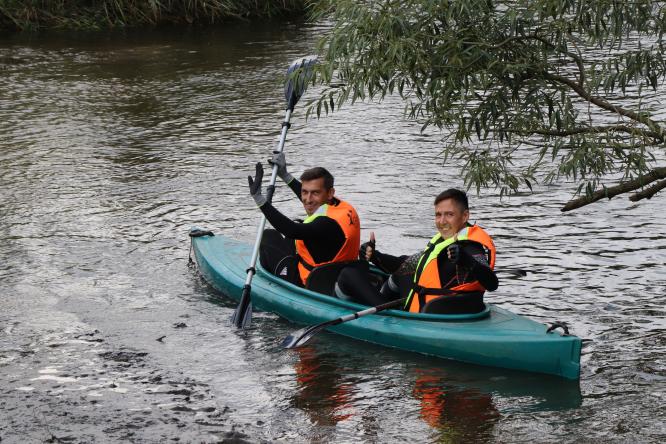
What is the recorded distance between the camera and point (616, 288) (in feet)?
26.3

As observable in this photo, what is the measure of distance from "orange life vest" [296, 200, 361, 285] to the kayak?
0.23 meters

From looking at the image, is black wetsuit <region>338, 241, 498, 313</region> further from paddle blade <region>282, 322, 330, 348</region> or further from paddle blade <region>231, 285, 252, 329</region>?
paddle blade <region>231, 285, 252, 329</region>

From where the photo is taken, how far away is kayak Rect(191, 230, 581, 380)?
646 centimetres

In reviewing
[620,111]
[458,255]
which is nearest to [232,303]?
[458,255]

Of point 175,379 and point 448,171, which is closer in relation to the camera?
point 175,379

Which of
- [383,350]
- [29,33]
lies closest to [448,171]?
[383,350]

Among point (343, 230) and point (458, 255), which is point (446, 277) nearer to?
point (458, 255)

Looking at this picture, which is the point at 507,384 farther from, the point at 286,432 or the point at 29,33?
the point at 29,33

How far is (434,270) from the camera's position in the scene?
22.1 feet

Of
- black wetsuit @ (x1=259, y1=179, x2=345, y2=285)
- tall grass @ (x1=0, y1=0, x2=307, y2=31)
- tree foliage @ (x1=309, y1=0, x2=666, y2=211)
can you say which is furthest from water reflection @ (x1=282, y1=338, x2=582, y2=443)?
tall grass @ (x1=0, y1=0, x2=307, y2=31)

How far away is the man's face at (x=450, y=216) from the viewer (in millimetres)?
6621

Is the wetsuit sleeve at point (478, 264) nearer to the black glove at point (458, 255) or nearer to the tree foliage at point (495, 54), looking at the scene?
the black glove at point (458, 255)

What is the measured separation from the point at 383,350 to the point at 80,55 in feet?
44.0

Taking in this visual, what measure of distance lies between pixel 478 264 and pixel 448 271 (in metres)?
0.37
